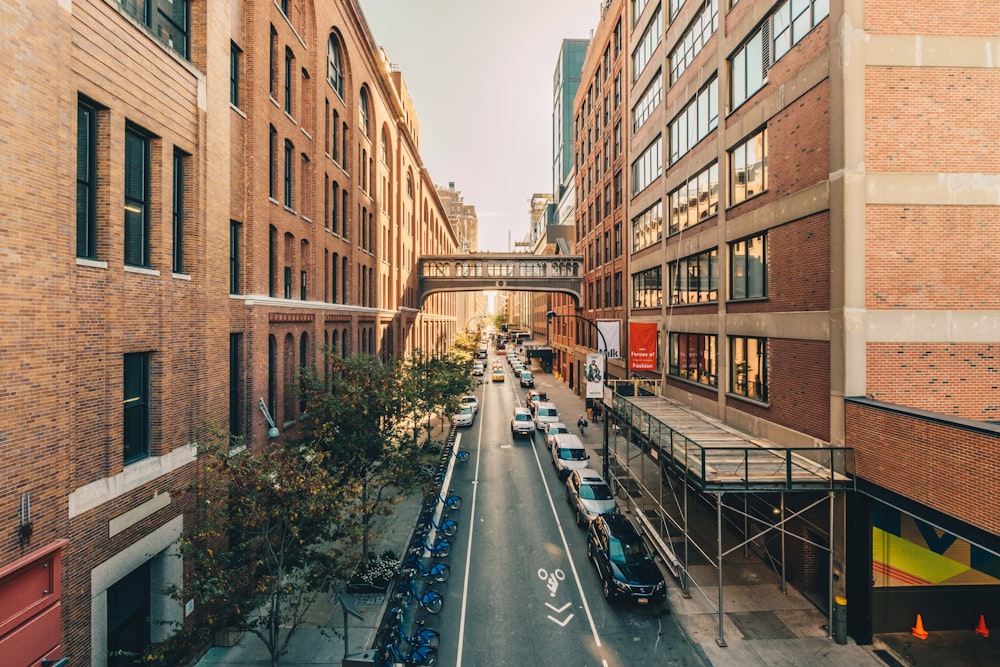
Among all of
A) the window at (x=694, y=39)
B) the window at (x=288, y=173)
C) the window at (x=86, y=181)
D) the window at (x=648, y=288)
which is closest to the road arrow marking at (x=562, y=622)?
the window at (x=86, y=181)

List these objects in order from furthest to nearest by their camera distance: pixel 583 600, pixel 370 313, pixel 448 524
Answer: pixel 370 313 < pixel 448 524 < pixel 583 600

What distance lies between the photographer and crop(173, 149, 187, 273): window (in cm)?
1182

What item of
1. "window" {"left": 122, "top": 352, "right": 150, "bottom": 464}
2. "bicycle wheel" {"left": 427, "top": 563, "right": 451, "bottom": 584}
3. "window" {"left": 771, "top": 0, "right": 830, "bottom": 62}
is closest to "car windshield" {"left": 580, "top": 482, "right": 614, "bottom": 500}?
"bicycle wheel" {"left": 427, "top": 563, "right": 451, "bottom": 584}

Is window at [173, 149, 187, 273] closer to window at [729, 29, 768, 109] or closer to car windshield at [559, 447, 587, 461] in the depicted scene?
window at [729, 29, 768, 109]

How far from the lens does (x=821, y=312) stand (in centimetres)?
1277

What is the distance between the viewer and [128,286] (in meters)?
9.84

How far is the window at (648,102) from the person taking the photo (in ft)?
84.8

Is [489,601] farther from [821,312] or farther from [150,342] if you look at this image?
[821,312]

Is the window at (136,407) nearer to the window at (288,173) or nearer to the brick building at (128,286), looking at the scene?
the brick building at (128,286)

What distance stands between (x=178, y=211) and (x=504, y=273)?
132 ft

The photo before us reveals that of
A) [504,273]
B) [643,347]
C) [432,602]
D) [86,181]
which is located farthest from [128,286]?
[504,273]

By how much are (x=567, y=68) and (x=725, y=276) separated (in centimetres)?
9762

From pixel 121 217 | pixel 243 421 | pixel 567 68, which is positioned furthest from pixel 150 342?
pixel 567 68

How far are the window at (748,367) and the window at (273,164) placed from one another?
17772mm
